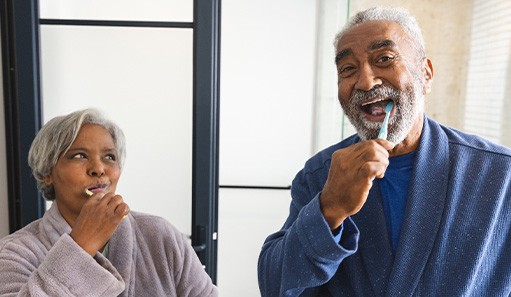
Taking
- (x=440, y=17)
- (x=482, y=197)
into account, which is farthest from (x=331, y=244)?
(x=440, y=17)

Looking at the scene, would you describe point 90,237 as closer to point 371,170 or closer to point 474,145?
point 371,170

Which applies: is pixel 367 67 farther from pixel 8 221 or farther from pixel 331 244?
pixel 8 221

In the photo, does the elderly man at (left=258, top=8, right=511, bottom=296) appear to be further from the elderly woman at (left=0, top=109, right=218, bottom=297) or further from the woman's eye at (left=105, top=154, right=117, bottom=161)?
the woman's eye at (left=105, top=154, right=117, bottom=161)

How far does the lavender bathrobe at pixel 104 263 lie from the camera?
0.86 meters

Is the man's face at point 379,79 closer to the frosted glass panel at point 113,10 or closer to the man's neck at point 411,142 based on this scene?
the man's neck at point 411,142

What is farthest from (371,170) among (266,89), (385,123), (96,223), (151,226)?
(266,89)

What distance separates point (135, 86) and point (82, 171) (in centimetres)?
54

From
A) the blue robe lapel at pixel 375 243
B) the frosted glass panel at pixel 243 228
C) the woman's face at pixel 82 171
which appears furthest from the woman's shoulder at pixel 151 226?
the frosted glass panel at pixel 243 228

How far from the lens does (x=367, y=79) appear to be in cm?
75

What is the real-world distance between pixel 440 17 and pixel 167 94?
0.89 meters

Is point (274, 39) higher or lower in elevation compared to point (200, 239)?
higher

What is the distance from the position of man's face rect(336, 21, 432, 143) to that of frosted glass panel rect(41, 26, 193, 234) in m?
0.79

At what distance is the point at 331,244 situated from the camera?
672 mm

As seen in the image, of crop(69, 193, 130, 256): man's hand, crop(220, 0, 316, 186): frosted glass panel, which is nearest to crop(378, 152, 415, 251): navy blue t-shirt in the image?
crop(69, 193, 130, 256): man's hand
